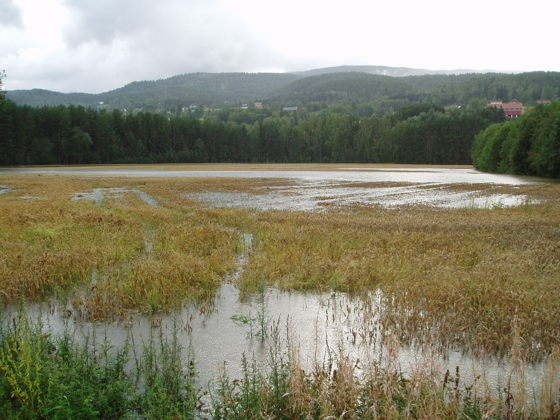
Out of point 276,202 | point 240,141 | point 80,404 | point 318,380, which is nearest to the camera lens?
point 80,404

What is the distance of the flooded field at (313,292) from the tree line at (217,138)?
10749cm

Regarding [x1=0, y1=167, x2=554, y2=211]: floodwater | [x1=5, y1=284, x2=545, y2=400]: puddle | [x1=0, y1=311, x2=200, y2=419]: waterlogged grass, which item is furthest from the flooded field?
[x1=0, y1=167, x2=554, y2=211]: floodwater

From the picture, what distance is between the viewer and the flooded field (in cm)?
810

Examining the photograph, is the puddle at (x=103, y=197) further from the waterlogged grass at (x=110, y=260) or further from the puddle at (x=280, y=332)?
the puddle at (x=280, y=332)

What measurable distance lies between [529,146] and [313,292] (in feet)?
289

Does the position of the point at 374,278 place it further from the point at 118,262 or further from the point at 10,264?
the point at 10,264

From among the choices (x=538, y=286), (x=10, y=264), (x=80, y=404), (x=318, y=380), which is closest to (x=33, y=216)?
(x=10, y=264)

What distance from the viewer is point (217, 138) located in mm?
161875

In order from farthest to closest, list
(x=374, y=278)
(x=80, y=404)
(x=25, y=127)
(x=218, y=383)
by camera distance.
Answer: (x=25, y=127) → (x=374, y=278) → (x=218, y=383) → (x=80, y=404)

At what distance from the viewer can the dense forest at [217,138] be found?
4673 inches

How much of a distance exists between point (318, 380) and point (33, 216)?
71.3ft

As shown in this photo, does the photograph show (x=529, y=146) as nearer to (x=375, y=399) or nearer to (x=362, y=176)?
(x=362, y=176)

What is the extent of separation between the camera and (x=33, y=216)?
23.3 meters

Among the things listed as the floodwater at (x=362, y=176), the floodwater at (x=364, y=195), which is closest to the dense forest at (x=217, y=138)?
the floodwater at (x=362, y=176)
